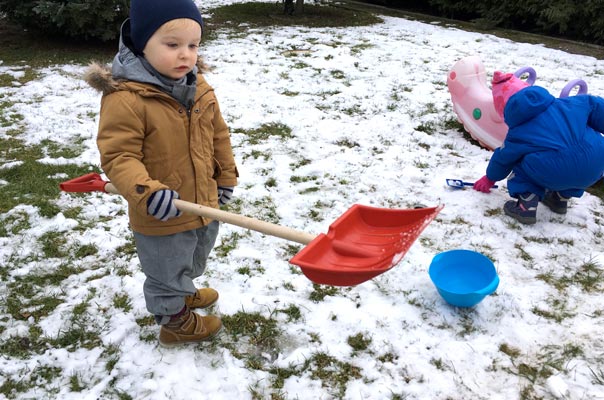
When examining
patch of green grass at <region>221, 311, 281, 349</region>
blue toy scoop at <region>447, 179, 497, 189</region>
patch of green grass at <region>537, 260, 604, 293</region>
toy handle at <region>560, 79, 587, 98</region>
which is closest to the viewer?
patch of green grass at <region>221, 311, 281, 349</region>

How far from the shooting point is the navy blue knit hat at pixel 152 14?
1797 millimetres

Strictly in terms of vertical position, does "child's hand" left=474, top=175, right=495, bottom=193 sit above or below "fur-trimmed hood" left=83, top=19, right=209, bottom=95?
below

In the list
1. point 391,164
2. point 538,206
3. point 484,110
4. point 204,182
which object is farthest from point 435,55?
point 204,182

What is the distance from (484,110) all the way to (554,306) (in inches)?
88.4

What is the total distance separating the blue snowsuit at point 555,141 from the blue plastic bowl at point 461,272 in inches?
34.4

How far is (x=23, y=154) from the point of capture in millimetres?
4285

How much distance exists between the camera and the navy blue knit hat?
5.90 feet

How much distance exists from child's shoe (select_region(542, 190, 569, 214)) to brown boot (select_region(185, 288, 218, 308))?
8.32 ft

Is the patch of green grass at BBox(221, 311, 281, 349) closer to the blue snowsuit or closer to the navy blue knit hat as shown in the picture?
the navy blue knit hat

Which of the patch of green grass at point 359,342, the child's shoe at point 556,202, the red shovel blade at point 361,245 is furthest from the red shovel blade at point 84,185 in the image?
the child's shoe at point 556,202

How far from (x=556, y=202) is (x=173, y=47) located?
2982 mm

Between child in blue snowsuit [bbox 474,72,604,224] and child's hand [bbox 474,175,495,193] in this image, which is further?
child's hand [bbox 474,175,495,193]

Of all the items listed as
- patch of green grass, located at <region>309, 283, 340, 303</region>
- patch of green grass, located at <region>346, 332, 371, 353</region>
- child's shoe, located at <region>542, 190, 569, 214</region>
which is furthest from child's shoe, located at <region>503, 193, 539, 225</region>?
patch of green grass, located at <region>346, 332, 371, 353</region>

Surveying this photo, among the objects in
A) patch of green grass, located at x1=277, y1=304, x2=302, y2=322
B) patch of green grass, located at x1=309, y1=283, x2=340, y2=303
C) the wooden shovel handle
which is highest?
the wooden shovel handle
